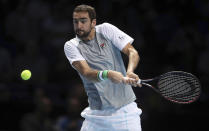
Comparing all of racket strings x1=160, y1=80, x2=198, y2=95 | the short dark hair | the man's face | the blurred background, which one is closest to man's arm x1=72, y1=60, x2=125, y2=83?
the man's face

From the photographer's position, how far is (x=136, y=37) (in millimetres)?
12383

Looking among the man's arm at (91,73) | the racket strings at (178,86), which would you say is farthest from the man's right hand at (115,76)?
the racket strings at (178,86)

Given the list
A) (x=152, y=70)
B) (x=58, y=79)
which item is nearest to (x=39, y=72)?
(x=58, y=79)

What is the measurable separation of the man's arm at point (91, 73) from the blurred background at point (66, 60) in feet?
10.0

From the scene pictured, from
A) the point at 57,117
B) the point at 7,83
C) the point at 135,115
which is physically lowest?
the point at 57,117

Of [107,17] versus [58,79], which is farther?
[107,17]

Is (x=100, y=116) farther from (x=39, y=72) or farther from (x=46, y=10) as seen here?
(x=46, y=10)

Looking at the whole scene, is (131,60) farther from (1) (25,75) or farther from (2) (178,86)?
(1) (25,75)

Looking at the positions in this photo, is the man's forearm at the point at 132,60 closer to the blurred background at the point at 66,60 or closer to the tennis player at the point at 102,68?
the tennis player at the point at 102,68

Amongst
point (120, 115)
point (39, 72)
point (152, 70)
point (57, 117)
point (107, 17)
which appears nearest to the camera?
point (120, 115)

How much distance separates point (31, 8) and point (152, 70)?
3.81 meters

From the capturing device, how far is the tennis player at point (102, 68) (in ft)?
20.3

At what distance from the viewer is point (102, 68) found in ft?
20.5

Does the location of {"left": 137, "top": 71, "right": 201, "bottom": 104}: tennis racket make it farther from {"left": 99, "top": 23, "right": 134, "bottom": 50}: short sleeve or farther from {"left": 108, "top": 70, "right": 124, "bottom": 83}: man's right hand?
{"left": 99, "top": 23, "right": 134, "bottom": 50}: short sleeve
